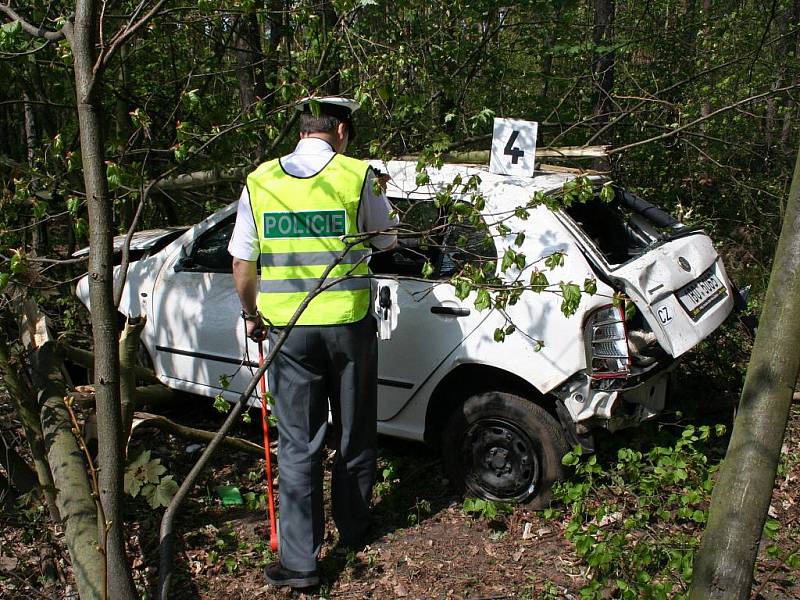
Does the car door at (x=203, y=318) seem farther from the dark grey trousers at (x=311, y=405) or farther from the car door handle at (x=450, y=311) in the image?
the car door handle at (x=450, y=311)

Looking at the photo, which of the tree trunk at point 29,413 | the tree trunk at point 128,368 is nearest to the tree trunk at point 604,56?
the tree trunk at point 128,368

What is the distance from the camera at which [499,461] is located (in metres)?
4.46

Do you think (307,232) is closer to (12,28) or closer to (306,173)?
(306,173)

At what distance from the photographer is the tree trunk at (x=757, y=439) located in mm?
2336

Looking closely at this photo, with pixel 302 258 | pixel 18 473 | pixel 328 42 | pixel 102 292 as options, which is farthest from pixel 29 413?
pixel 328 42

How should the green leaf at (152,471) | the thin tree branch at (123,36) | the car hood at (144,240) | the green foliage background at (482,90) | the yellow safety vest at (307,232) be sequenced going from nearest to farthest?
the thin tree branch at (123,36), the yellow safety vest at (307,232), the green leaf at (152,471), the car hood at (144,240), the green foliage background at (482,90)

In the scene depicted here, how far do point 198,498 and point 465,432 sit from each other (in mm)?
1670

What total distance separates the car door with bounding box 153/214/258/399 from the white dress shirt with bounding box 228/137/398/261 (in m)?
1.23

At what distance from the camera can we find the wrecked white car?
4.07 metres

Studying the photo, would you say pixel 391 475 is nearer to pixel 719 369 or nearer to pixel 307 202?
pixel 307 202

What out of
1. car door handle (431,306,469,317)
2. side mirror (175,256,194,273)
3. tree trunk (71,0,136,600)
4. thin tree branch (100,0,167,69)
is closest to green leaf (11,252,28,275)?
tree trunk (71,0,136,600)

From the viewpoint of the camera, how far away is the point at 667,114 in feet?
23.5

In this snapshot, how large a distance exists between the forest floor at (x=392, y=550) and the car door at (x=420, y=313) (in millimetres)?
643

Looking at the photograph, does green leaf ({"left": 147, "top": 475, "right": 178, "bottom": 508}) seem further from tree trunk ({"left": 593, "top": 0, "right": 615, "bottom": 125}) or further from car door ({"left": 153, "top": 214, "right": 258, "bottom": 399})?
tree trunk ({"left": 593, "top": 0, "right": 615, "bottom": 125})
